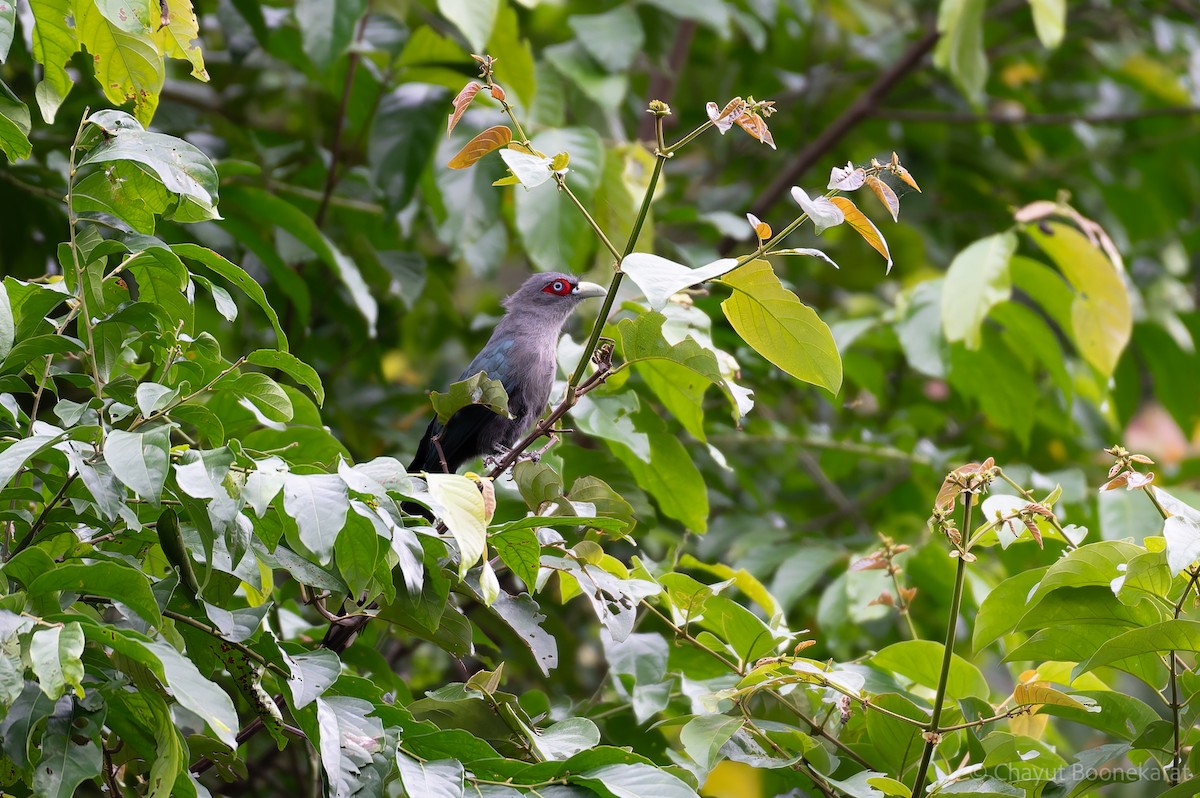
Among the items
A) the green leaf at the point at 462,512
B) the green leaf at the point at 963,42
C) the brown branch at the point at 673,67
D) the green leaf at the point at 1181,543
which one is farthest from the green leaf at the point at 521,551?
the brown branch at the point at 673,67

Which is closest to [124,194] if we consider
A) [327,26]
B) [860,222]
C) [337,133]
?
[860,222]

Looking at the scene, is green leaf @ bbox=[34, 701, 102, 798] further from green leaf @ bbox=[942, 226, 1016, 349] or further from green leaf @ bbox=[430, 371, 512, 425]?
green leaf @ bbox=[942, 226, 1016, 349]

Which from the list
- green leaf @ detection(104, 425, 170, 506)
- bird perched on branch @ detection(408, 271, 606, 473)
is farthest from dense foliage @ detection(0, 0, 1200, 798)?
bird perched on branch @ detection(408, 271, 606, 473)

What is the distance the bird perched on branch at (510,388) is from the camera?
362cm

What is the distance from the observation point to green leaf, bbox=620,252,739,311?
1767 millimetres

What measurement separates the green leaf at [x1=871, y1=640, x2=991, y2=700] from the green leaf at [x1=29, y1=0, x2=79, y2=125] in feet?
7.08

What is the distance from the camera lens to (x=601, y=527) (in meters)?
2.09

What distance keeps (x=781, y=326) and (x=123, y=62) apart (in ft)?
4.97

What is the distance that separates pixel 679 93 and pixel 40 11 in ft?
15.3

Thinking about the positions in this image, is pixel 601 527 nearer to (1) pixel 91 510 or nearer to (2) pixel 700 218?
(1) pixel 91 510

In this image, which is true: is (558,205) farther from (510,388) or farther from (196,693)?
(196,693)

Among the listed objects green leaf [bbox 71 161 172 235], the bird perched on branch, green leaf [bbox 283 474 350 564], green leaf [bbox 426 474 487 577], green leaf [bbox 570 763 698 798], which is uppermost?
green leaf [bbox 71 161 172 235]

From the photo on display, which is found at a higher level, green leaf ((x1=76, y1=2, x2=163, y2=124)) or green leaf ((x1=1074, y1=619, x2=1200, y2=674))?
green leaf ((x1=76, y1=2, x2=163, y2=124))

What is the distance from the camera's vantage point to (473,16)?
3289mm
